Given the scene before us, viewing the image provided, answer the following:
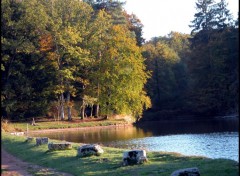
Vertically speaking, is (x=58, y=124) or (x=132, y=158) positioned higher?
(x=58, y=124)

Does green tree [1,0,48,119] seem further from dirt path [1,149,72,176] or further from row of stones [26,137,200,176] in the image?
dirt path [1,149,72,176]

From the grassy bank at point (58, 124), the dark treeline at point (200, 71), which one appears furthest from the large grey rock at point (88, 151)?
the dark treeline at point (200, 71)

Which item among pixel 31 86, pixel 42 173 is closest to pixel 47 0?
pixel 31 86

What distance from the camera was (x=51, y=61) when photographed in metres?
52.3

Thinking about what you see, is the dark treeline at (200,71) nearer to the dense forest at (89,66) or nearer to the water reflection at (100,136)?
the dense forest at (89,66)

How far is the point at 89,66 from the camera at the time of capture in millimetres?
55312

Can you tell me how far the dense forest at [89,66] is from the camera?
1944 inches

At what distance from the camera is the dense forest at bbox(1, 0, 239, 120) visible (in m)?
49.4

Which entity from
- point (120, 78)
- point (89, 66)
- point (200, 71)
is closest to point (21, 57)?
point (89, 66)

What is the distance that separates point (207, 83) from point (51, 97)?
2316 cm

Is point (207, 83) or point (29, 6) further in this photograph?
point (207, 83)

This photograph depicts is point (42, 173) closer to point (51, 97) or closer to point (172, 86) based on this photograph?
point (51, 97)

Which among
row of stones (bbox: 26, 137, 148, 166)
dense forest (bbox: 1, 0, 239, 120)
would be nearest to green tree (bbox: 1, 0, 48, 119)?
dense forest (bbox: 1, 0, 239, 120)

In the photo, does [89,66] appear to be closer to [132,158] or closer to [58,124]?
[58,124]
